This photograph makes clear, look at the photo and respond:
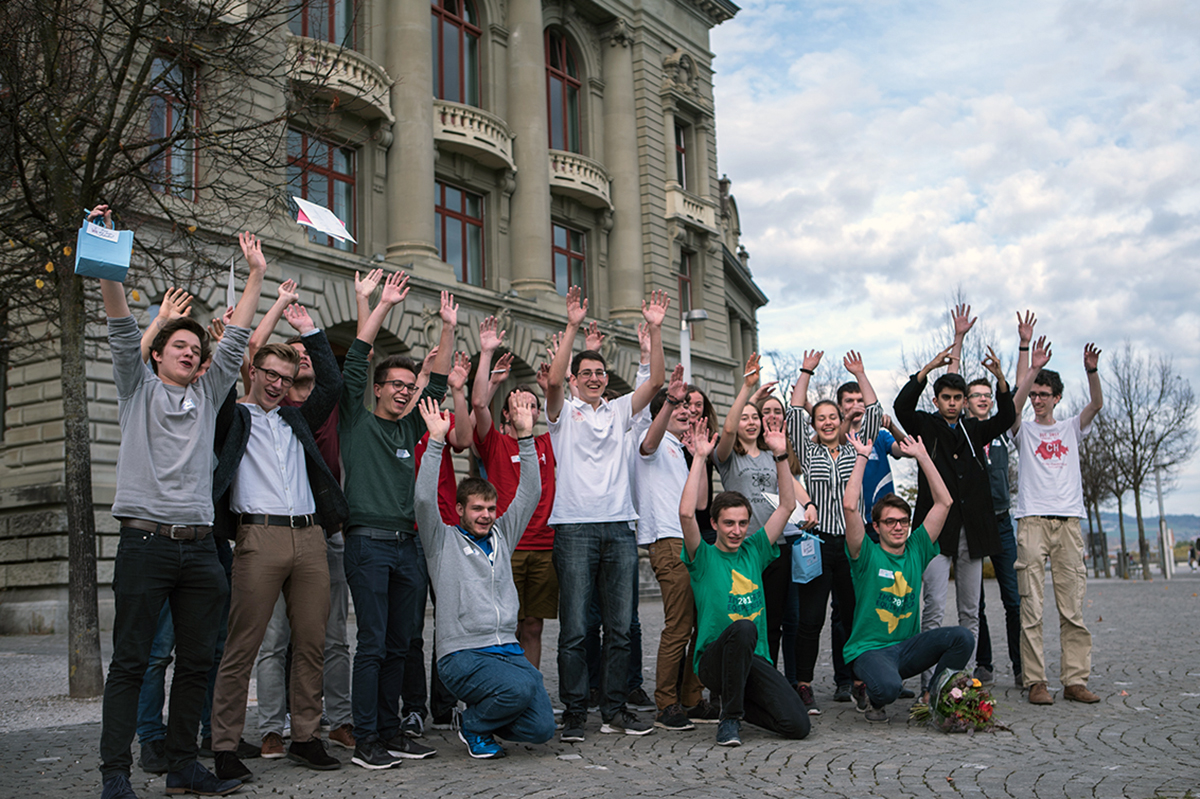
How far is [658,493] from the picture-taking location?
6.89 m

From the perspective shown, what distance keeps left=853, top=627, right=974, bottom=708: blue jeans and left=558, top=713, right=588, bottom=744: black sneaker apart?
177cm

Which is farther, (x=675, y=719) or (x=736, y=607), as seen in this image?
(x=675, y=719)

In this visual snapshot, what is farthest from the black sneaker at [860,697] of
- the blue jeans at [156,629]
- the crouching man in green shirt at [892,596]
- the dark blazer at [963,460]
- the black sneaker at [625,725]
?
the blue jeans at [156,629]

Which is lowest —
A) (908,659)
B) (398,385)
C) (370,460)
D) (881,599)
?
(908,659)

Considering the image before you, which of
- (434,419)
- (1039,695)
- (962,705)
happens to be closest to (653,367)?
(434,419)

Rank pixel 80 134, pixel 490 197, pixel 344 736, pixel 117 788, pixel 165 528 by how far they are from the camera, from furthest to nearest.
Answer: pixel 490 197, pixel 80 134, pixel 344 736, pixel 165 528, pixel 117 788

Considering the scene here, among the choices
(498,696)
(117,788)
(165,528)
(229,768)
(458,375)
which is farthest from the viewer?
(458,375)

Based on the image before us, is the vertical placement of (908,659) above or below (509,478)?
below

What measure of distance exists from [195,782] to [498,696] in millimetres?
1519

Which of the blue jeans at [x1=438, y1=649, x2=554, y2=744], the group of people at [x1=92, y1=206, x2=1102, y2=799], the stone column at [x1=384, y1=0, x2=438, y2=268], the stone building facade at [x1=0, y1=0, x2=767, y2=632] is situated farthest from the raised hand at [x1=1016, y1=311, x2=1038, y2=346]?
the stone column at [x1=384, y1=0, x2=438, y2=268]

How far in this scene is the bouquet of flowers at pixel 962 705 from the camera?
19.3 ft

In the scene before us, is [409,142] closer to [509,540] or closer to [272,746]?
[509,540]

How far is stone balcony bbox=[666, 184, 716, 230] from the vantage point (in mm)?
32719

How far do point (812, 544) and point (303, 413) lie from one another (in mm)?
3518
